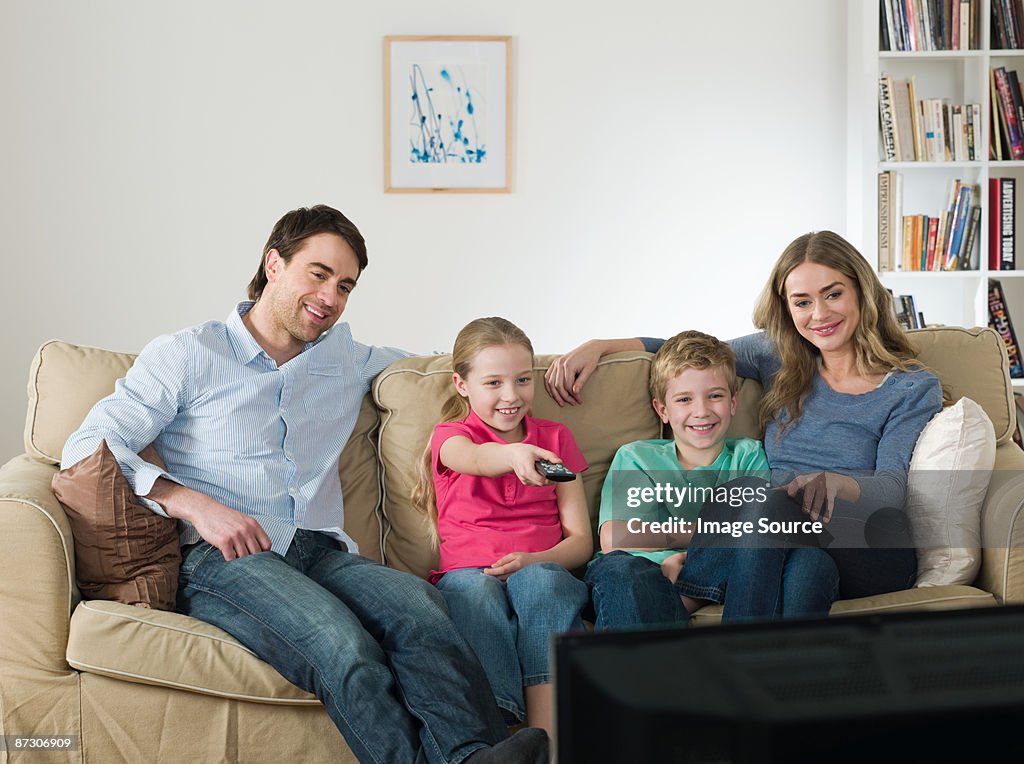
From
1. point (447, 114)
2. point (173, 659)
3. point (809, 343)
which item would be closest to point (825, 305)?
point (809, 343)

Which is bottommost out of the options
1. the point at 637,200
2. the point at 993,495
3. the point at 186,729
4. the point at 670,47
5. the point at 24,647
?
the point at 186,729

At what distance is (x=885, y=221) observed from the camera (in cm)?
335

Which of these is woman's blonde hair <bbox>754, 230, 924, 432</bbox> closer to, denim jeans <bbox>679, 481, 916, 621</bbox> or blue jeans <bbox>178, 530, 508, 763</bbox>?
denim jeans <bbox>679, 481, 916, 621</bbox>

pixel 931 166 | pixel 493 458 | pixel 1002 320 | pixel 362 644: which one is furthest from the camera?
pixel 1002 320

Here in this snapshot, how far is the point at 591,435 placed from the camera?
7.20 feet

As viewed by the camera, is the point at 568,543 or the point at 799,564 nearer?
the point at 799,564

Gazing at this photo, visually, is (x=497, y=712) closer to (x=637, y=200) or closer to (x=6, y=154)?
(x=637, y=200)

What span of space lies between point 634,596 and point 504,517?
347mm

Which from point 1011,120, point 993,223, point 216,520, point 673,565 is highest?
point 1011,120

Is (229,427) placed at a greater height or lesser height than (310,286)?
lesser

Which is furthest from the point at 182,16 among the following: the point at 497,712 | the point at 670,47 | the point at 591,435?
the point at 497,712

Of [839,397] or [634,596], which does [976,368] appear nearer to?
[839,397]

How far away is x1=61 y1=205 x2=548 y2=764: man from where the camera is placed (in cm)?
154

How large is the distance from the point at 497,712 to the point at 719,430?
30.8 inches
